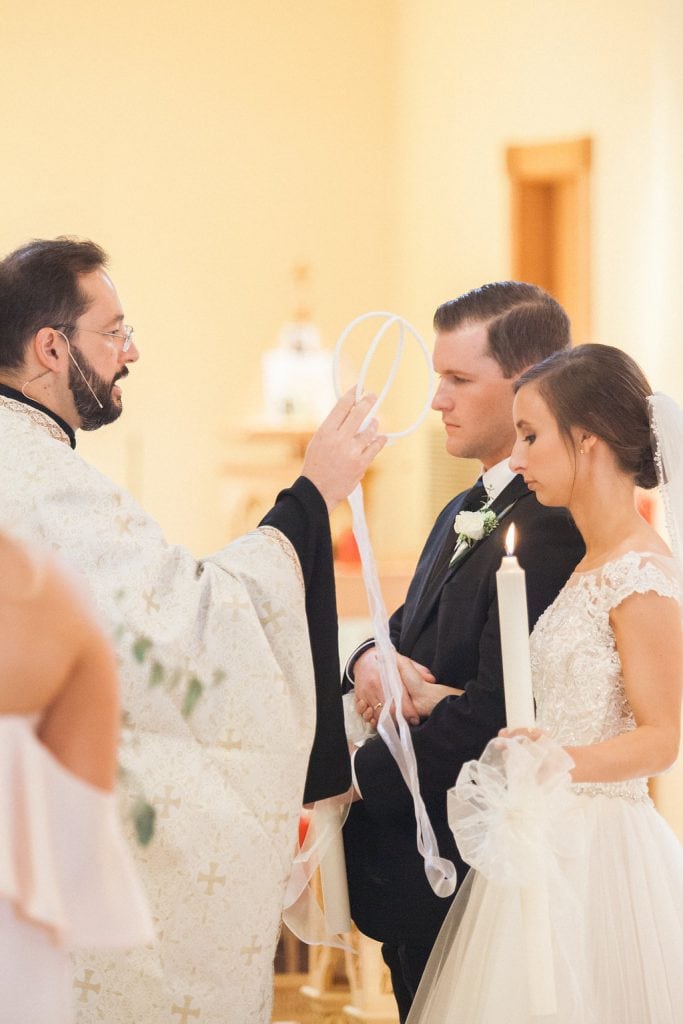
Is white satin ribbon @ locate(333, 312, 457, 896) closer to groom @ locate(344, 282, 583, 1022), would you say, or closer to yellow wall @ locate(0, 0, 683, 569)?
groom @ locate(344, 282, 583, 1022)

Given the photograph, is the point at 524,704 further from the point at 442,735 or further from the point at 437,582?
the point at 437,582

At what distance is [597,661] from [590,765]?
9.4 inches

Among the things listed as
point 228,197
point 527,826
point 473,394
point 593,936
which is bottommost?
point 593,936

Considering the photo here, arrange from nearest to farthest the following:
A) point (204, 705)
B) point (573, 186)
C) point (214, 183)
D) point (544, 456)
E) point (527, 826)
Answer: point (527, 826)
point (544, 456)
point (204, 705)
point (573, 186)
point (214, 183)

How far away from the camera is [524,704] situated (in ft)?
6.06

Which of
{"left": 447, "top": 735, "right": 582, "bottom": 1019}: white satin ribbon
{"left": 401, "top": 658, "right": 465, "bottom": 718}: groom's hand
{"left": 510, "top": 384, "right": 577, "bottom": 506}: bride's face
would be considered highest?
{"left": 510, "top": 384, "right": 577, "bottom": 506}: bride's face

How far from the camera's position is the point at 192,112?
983 cm

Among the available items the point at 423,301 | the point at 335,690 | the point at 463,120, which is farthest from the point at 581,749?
the point at 423,301

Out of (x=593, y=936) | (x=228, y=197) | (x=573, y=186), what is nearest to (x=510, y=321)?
(x=593, y=936)

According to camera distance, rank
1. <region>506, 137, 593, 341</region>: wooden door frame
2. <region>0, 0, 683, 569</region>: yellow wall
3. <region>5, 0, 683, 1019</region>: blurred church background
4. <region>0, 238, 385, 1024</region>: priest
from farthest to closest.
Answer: <region>0, 0, 683, 569</region>: yellow wall → <region>5, 0, 683, 1019</region>: blurred church background → <region>506, 137, 593, 341</region>: wooden door frame → <region>0, 238, 385, 1024</region>: priest

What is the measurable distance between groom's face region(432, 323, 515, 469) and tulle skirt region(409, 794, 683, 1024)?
728mm

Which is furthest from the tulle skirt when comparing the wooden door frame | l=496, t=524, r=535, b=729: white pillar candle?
the wooden door frame

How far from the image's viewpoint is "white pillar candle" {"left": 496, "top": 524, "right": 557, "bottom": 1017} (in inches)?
70.7

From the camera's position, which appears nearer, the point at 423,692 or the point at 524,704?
the point at 524,704
